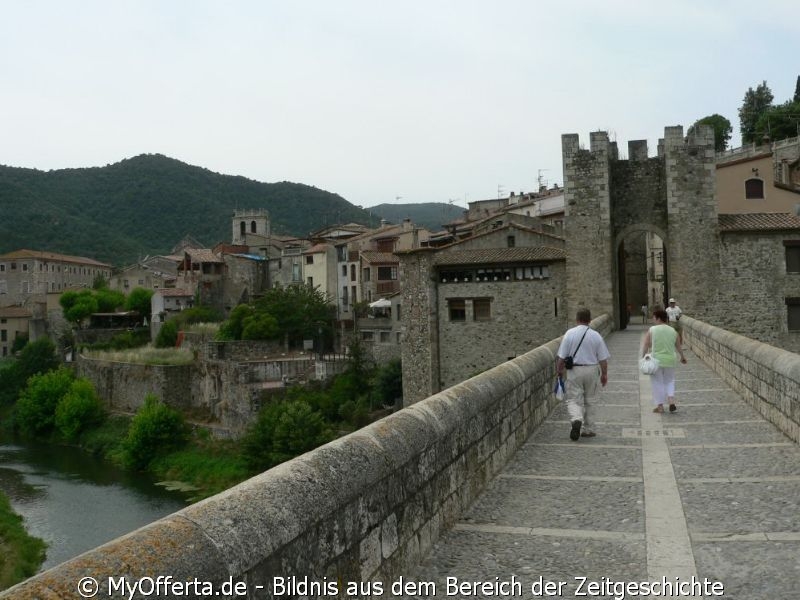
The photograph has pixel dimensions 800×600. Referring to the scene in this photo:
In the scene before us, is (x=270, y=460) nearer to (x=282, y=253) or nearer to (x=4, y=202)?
(x=282, y=253)

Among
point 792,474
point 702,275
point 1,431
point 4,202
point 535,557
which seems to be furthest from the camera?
point 4,202

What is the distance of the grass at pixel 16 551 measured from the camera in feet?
79.2

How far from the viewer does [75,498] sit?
35.3m

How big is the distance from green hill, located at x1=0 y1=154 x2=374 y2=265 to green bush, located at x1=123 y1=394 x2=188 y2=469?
6972cm

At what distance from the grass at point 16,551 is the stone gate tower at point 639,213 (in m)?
22.3

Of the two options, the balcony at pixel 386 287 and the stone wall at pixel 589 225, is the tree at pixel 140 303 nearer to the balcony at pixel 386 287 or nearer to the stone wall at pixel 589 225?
the balcony at pixel 386 287

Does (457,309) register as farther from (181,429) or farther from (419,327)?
(181,429)

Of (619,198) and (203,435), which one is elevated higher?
(619,198)

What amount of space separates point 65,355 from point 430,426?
69.8 metres

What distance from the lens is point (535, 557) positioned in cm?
499

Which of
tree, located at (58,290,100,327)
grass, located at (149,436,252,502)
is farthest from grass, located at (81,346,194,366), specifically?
tree, located at (58,290,100,327)

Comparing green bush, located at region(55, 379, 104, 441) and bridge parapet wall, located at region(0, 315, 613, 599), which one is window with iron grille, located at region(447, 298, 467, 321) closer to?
→ green bush, located at region(55, 379, 104, 441)

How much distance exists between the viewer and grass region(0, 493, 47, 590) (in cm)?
2414

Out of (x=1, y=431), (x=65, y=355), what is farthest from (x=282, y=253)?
(x=1, y=431)
